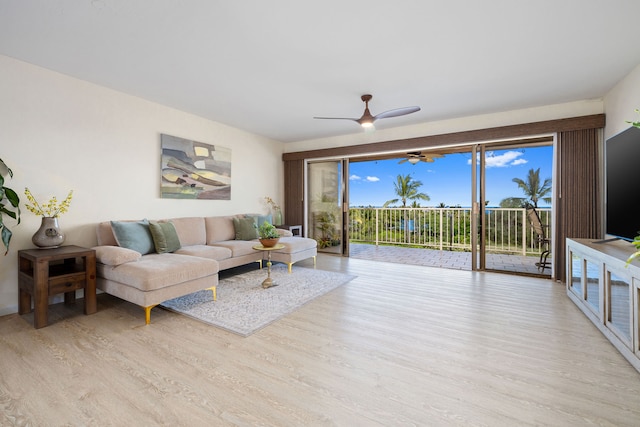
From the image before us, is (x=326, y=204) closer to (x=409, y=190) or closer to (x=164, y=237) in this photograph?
(x=409, y=190)

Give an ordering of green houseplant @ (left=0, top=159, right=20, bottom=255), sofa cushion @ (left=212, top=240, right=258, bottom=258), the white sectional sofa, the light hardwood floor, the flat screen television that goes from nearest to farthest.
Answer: the light hardwood floor → the flat screen television → green houseplant @ (left=0, top=159, right=20, bottom=255) → the white sectional sofa → sofa cushion @ (left=212, top=240, right=258, bottom=258)

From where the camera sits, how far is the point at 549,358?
76.7 inches

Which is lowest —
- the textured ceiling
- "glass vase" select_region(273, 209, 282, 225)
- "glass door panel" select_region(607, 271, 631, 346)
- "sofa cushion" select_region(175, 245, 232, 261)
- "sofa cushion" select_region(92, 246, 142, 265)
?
"glass door panel" select_region(607, 271, 631, 346)

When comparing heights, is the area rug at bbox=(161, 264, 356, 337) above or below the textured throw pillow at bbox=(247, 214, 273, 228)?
below

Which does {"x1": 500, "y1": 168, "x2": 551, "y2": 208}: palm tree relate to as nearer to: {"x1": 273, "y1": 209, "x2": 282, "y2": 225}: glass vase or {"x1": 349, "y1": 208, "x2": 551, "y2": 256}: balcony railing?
{"x1": 349, "y1": 208, "x2": 551, "y2": 256}: balcony railing

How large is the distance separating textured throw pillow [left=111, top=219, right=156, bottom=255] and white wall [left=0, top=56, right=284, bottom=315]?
0.35m

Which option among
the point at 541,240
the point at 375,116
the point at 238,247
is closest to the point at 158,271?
the point at 238,247

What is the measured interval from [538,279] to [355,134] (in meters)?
3.87

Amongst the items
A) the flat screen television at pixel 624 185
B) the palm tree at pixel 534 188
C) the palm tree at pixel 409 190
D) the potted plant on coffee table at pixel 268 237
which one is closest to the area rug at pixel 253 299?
the potted plant on coffee table at pixel 268 237

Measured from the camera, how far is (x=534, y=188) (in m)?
5.40

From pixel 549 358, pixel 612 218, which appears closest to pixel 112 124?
pixel 549 358

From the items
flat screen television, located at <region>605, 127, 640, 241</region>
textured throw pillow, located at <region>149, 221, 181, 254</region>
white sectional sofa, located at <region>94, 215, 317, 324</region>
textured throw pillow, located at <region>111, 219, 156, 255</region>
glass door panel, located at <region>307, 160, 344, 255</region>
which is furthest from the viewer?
glass door panel, located at <region>307, 160, 344, 255</region>

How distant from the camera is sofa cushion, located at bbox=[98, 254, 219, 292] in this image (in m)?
2.56

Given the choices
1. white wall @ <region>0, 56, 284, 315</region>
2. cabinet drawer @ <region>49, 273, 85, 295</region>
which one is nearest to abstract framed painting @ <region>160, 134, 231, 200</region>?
white wall @ <region>0, 56, 284, 315</region>
